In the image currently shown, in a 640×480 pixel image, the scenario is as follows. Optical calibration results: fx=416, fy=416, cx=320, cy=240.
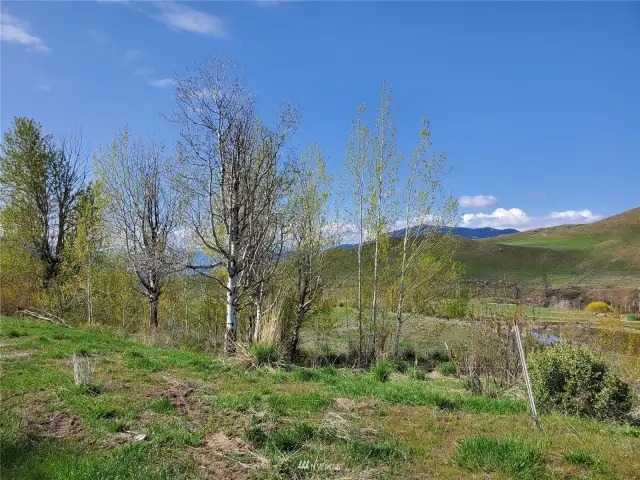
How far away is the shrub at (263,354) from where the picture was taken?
8.73 metres

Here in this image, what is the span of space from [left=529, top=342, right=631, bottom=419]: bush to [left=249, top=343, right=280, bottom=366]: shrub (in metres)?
5.07

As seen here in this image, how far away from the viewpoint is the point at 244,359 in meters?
8.73

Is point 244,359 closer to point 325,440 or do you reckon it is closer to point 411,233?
point 325,440

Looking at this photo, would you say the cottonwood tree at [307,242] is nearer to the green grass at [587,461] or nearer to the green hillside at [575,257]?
the green grass at [587,461]

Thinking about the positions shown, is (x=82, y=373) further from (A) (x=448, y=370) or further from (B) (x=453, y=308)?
(B) (x=453, y=308)

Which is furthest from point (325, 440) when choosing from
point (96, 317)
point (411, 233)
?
point (96, 317)

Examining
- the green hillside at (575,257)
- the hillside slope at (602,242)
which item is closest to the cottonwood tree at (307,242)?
the green hillside at (575,257)

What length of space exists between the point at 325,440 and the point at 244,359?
466cm

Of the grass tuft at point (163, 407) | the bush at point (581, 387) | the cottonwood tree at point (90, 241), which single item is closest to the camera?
the grass tuft at point (163, 407)

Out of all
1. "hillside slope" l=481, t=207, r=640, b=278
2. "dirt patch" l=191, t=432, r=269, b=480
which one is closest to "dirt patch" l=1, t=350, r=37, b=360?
"dirt patch" l=191, t=432, r=269, b=480

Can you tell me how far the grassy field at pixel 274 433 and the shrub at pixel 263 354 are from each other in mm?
1402

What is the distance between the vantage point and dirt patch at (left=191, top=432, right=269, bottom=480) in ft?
12.2

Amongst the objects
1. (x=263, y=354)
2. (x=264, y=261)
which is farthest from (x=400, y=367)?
(x=264, y=261)

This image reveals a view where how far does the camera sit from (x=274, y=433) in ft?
14.7
